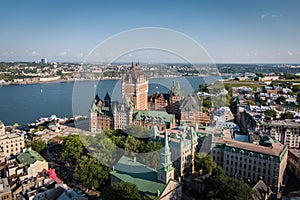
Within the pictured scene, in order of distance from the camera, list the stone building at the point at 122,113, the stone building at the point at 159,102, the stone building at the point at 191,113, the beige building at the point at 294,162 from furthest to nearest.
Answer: the stone building at the point at 159,102 → the stone building at the point at 191,113 → the stone building at the point at 122,113 → the beige building at the point at 294,162

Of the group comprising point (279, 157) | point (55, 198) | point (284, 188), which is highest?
point (279, 157)

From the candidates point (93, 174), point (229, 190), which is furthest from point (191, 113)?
point (229, 190)

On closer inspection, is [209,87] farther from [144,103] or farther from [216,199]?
[216,199]

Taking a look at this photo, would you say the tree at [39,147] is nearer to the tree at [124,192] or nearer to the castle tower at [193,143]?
the tree at [124,192]

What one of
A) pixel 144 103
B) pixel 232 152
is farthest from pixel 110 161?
pixel 144 103

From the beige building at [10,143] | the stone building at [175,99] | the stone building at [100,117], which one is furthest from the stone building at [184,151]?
the beige building at [10,143]

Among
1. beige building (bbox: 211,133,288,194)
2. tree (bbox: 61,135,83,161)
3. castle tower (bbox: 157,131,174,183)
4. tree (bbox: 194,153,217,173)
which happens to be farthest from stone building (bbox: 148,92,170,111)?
castle tower (bbox: 157,131,174,183)
